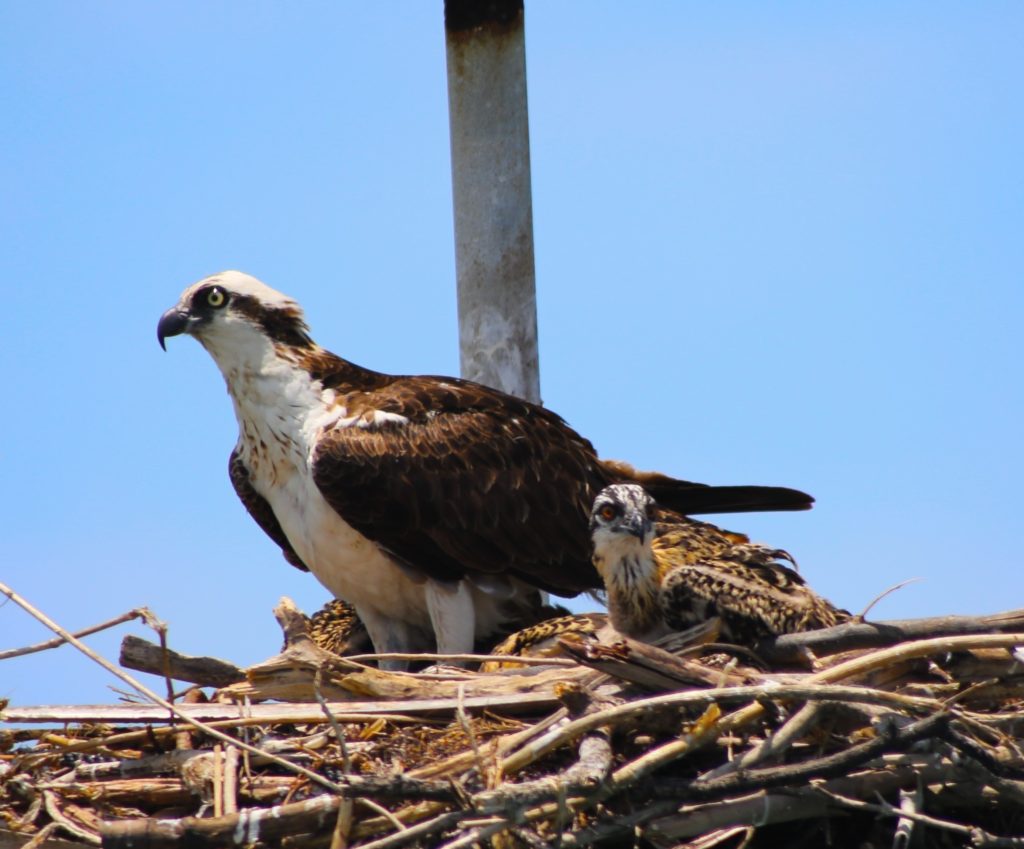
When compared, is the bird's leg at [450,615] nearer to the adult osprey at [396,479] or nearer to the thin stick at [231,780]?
the adult osprey at [396,479]

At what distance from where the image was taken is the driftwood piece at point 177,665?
7.07 m

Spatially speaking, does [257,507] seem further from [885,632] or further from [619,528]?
[885,632]

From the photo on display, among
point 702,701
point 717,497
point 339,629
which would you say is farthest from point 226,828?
point 717,497

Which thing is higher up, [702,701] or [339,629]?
[339,629]

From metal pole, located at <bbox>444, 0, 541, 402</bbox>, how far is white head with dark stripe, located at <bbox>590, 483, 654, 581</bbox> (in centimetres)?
206

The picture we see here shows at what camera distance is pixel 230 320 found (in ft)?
27.5

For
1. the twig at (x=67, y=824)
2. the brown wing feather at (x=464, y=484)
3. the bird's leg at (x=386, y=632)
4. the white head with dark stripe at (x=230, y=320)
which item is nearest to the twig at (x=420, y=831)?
the twig at (x=67, y=824)

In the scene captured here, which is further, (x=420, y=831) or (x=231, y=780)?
(x=231, y=780)

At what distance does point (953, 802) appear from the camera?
6340 mm

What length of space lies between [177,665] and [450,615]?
1.51m

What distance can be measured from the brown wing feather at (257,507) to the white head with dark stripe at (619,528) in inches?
75.8

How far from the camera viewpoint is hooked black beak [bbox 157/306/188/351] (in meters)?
8.31

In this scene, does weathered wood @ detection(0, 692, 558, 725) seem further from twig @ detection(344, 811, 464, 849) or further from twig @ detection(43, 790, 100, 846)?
twig @ detection(344, 811, 464, 849)

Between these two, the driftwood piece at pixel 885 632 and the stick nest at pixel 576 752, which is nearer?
the stick nest at pixel 576 752
